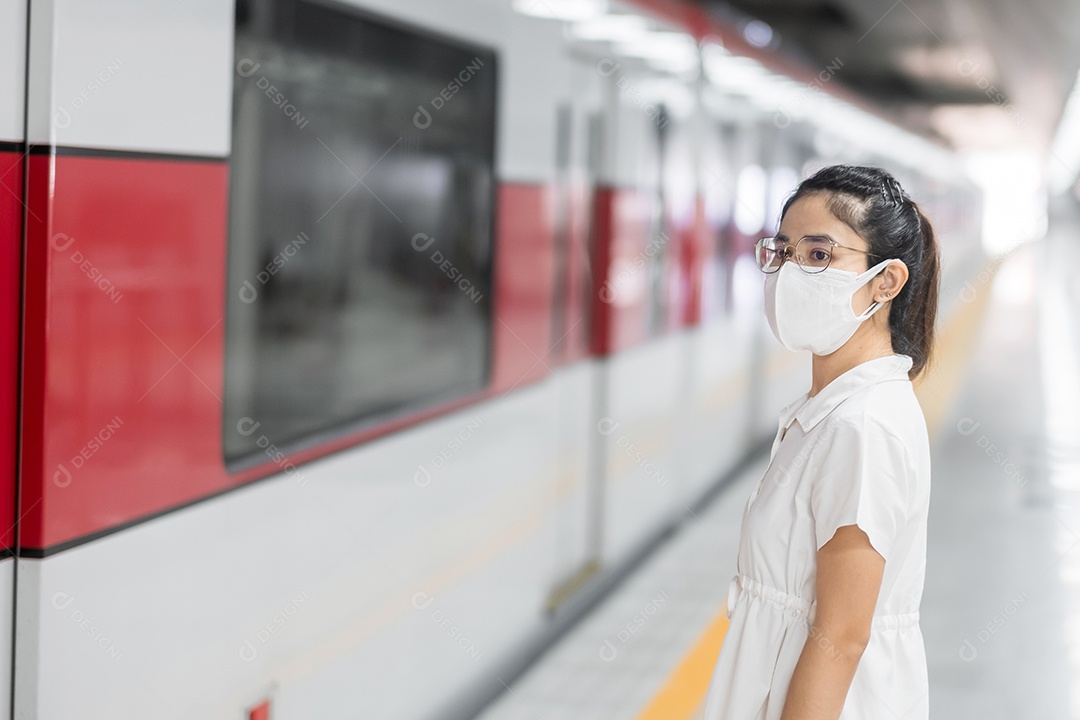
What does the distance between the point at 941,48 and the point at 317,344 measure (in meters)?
19.1

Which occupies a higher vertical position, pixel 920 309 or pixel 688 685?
pixel 920 309

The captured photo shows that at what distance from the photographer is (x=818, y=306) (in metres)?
1.70

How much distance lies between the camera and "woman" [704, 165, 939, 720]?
1563mm

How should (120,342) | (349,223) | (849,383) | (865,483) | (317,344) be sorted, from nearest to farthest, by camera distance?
(865,483)
(849,383)
(120,342)
(317,344)
(349,223)

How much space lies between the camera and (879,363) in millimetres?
1688

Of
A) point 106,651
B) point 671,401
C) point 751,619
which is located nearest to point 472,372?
point 106,651

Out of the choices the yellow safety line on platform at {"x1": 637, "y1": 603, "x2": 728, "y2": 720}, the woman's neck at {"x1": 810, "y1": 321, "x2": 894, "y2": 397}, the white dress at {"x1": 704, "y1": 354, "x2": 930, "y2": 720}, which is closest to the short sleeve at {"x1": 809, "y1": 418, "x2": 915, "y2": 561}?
the white dress at {"x1": 704, "y1": 354, "x2": 930, "y2": 720}

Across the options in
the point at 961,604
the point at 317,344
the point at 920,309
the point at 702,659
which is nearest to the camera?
the point at 920,309

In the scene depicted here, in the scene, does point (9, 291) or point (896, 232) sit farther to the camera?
point (9, 291)

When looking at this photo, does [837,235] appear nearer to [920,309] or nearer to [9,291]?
[920,309]

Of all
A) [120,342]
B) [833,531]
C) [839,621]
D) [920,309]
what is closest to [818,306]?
[920,309]

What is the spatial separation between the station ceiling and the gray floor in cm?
306

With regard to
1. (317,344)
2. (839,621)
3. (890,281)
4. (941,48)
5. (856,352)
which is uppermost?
(941,48)

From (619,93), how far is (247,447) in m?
2.83
